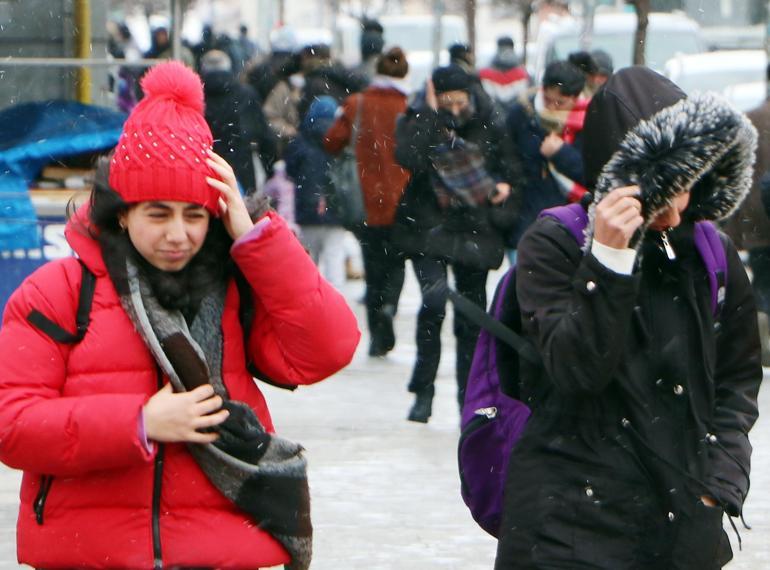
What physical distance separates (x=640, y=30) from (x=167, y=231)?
40.3ft

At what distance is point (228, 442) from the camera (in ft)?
11.1

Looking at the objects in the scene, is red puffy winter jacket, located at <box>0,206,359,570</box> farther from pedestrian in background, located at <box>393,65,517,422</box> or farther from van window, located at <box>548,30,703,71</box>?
van window, located at <box>548,30,703,71</box>

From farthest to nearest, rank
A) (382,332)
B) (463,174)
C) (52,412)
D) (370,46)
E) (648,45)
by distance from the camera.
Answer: (648,45) → (370,46) → (382,332) → (463,174) → (52,412)

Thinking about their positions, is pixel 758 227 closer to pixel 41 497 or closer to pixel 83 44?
pixel 83 44

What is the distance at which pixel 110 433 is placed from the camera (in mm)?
3219

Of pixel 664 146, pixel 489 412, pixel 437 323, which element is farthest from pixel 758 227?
pixel 664 146

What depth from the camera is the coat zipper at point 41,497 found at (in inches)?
131

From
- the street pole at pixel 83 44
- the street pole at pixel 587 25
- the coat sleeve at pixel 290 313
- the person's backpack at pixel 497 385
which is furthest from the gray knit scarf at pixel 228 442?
the street pole at pixel 587 25

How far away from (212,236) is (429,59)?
3237 centimetres

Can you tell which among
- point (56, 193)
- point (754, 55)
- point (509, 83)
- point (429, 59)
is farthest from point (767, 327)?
point (429, 59)

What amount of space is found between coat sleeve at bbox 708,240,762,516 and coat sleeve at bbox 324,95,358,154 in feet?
25.2

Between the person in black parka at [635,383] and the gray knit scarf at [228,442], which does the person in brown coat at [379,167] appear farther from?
the gray knit scarf at [228,442]

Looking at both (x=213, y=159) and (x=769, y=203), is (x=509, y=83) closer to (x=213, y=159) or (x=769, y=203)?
(x=769, y=203)

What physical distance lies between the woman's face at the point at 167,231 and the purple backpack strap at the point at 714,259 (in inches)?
40.3
